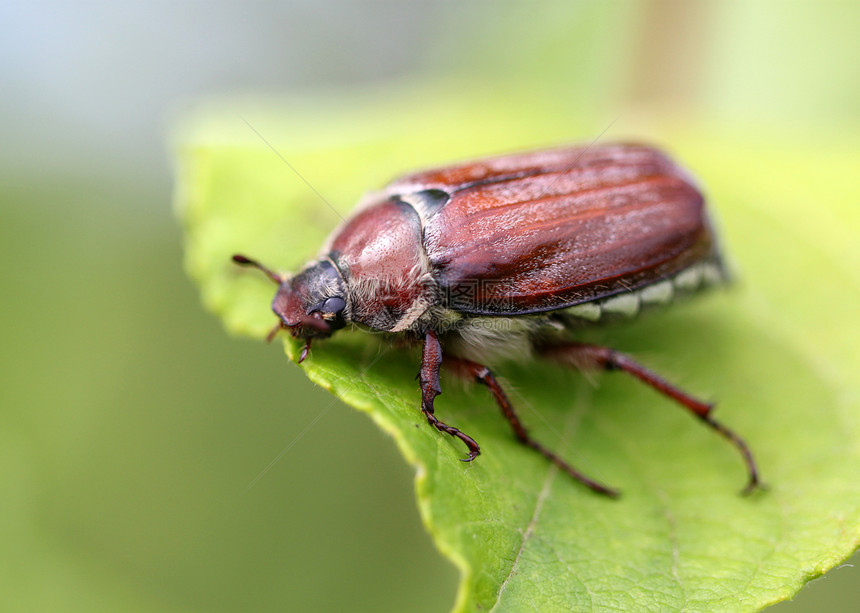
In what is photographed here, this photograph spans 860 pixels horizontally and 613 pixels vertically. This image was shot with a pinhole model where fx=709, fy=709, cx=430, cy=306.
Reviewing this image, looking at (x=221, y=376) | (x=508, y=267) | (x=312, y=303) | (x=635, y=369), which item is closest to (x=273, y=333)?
(x=312, y=303)

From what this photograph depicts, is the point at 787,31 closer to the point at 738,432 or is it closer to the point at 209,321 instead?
the point at 738,432

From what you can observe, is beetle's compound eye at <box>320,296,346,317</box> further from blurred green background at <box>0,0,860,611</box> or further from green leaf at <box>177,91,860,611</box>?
blurred green background at <box>0,0,860,611</box>

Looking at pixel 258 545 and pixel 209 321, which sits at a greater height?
pixel 209 321

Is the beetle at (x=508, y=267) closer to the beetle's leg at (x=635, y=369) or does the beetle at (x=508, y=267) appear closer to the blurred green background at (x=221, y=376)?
the beetle's leg at (x=635, y=369)

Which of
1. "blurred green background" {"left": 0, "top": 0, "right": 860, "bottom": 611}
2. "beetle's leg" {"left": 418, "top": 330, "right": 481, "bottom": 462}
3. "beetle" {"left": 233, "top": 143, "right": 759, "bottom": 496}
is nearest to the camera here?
"beetle's leg" {"left": 418, "top": 330, "right": 481, "bottom": 462}

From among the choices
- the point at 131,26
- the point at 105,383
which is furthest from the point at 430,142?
the point at 131,26

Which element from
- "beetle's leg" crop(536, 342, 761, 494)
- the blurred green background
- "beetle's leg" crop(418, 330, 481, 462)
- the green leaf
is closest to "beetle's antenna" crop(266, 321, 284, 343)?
the green leaf

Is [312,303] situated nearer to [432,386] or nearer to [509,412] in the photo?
[432,386]
